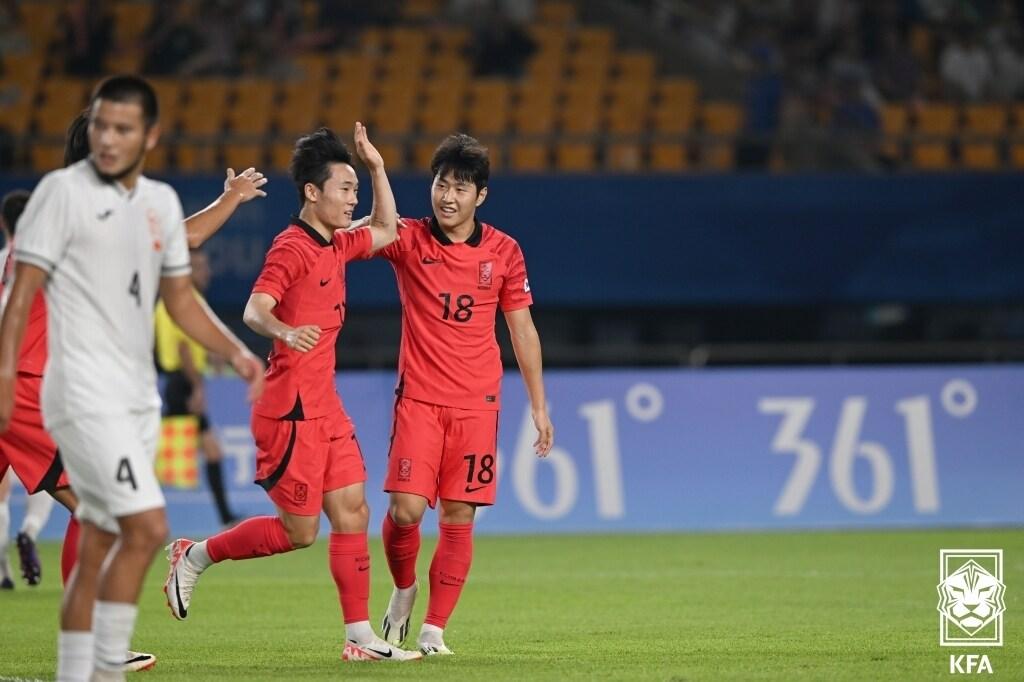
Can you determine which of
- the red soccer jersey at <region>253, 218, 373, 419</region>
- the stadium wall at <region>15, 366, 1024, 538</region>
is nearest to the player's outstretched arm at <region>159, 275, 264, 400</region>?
the red soccer jersey at <region>253, 218, 373, 419</region>

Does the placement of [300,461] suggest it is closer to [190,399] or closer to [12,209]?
[12,209]

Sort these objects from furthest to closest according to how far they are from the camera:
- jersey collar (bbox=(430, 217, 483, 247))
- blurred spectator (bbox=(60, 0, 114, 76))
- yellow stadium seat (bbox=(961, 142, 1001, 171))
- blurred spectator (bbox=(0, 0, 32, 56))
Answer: blurred spectator (bbox=(0, 0, 32, 56))
blurred spectator (bbox=(60, 0, 114, 76))
yellow stadium seat (bbox=(961, 142, 1001, 171))
jersey collar (bbox=(430, 217, 483, 247))

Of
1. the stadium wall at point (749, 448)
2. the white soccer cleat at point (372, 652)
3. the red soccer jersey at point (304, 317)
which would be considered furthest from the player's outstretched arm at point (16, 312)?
the stadium wall at point (749, 448)

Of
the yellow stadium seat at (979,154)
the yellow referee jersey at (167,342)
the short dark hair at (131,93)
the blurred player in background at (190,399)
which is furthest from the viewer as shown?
the yellow stadium seat at (979,154)

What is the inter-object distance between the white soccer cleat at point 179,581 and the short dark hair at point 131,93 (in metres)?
2.99

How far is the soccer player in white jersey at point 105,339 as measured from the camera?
575 centimetres

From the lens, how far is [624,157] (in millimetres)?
19875

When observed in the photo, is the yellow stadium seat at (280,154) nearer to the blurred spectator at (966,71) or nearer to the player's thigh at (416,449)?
the blurred spectator at (966,71)

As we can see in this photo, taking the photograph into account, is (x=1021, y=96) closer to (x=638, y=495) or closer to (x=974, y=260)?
(x=974, y=260)

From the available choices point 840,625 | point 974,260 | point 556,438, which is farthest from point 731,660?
point 974,260

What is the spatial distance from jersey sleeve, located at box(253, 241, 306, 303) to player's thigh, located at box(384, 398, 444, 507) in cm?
87

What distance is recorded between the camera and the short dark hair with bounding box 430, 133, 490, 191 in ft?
26.6

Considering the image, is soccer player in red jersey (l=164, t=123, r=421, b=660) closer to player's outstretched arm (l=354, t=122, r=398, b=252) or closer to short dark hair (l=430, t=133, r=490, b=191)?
player's outstretched arm (l=354, t=122, r=398, b=252)

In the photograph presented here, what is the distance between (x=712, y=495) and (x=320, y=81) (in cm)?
794
